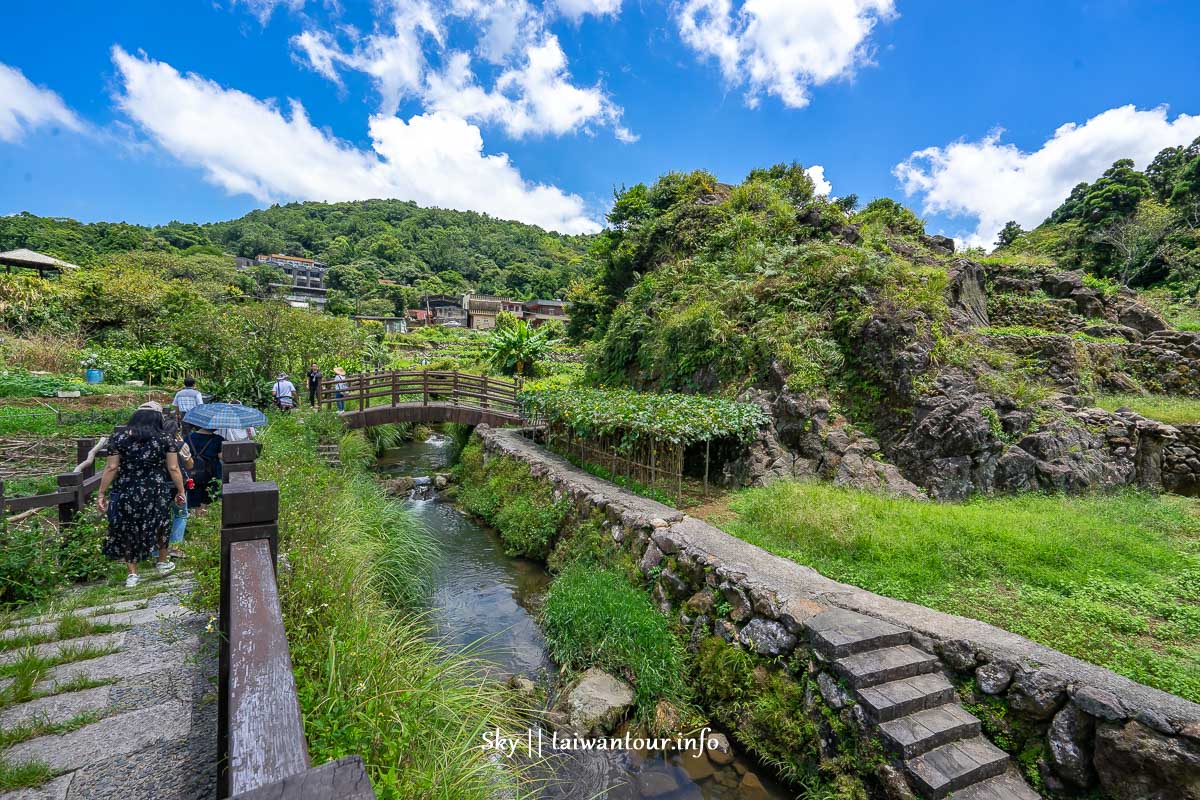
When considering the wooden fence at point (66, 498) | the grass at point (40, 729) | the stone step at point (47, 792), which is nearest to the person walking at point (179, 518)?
the wooden fence at point (66, 498)

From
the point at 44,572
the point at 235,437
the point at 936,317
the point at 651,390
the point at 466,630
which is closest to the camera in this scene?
the point at 44,572

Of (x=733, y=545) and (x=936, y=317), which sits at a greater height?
(x=936, y=317)

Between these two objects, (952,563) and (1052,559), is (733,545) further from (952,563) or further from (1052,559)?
(1052,559)

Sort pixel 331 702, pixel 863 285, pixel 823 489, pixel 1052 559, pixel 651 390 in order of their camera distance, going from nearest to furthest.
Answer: pixel 331 702
pixel 1052 559
pixel 823 489
pixel 863 285
pixel 651 390

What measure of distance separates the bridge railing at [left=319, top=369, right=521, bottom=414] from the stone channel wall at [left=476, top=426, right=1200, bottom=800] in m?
11.6

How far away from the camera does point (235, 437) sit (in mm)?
6219

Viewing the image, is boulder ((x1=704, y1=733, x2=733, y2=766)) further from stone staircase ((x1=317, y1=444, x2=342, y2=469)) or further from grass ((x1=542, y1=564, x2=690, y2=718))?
stone staircase ((x1=317, y1=444, x2=342, y2=469))

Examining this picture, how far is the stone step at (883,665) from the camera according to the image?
4.06m

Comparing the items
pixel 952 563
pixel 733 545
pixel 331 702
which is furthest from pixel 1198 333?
pixel 331 702

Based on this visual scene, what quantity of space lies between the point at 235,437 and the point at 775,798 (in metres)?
7.17

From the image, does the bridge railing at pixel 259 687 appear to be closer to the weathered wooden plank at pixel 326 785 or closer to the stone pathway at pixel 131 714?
the weathered wooden plank at pixel 326 785

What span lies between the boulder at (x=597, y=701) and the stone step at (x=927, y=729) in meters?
2.42

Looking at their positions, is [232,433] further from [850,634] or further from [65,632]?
[850,634]

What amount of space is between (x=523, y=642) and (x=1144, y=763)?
5.74 metres
